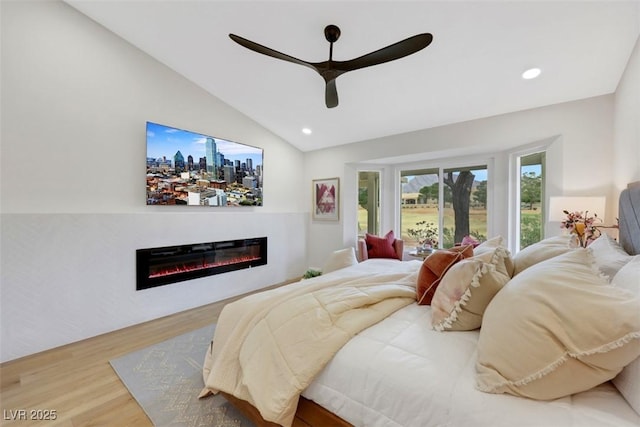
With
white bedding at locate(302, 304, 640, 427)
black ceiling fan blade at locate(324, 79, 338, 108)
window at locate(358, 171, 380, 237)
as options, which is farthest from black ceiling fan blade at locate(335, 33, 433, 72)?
window at locate(358, 171, 380, 237)

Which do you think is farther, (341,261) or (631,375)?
(341,261)

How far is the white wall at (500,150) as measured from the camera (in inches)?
103

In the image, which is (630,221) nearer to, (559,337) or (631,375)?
(631,375)

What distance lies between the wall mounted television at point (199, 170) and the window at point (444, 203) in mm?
2631

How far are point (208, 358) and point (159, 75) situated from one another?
10.7 ft

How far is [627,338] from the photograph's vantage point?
0.74 metres

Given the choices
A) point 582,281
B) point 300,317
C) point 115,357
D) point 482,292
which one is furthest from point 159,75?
point 582,281

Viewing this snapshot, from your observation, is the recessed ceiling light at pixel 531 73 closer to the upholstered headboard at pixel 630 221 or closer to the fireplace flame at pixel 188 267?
the upholstered headboard at pixel 630 221

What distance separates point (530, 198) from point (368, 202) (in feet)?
7.76

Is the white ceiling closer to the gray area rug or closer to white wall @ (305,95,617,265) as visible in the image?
white wall @ (305,95,617,265)

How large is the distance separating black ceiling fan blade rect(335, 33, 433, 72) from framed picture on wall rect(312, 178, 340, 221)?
112 inches

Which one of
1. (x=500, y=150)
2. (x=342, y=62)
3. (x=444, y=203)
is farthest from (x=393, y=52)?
(x=444, y=203)

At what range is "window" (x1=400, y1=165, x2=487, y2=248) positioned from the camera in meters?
3.95

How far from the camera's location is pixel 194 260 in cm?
350
